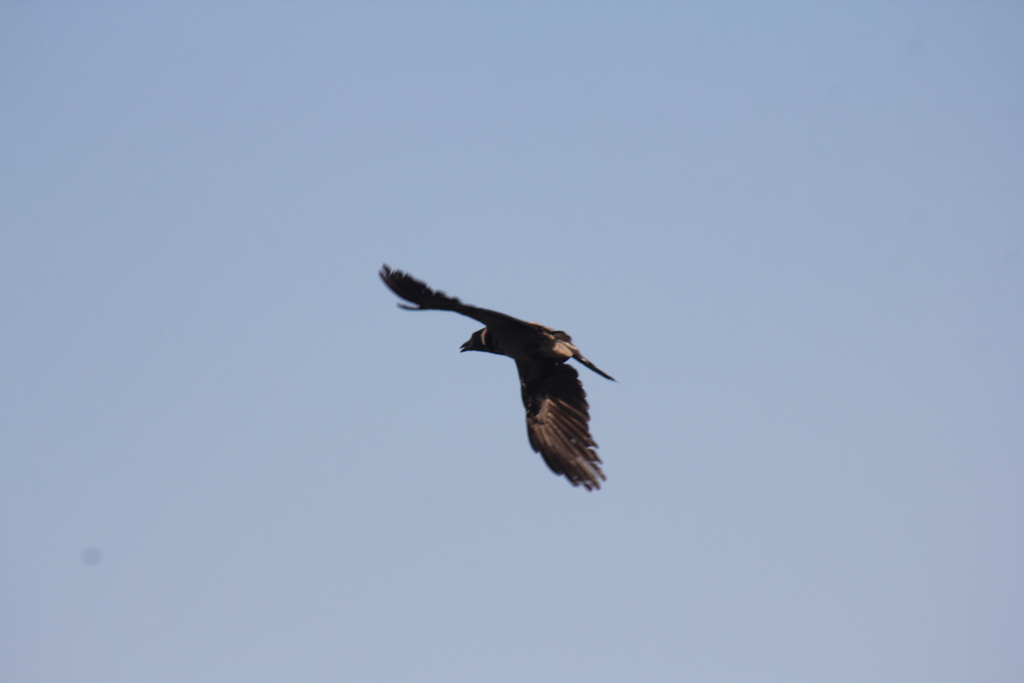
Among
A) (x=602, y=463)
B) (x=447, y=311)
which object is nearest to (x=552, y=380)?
(x=602, y=463)

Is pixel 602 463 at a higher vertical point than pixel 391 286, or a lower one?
lower

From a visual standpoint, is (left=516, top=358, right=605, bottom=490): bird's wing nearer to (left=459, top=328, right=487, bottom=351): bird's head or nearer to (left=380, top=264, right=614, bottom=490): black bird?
(left=380, top=264, right=614, bottom=490): black bird

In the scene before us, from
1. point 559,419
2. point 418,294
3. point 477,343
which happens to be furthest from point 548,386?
point 418,294

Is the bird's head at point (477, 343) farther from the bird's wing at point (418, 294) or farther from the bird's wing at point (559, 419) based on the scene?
the bird's wing at point (418, 294)

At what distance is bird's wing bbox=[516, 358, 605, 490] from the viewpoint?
1142 cm

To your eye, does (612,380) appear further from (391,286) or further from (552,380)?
(391,286)

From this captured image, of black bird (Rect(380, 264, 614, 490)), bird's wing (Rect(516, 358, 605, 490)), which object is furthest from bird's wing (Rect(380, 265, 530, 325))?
bird's wing (Rect(516, 358, 605, 490))

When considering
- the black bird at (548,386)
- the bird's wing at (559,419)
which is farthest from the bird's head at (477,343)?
the bird's wing at (559,419)

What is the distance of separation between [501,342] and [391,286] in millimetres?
2737

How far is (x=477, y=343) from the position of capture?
44.7ft

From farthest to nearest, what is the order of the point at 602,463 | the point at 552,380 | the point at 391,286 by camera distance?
1. the point at 552,380
2. the point at 602,463
3. the point at 391,286

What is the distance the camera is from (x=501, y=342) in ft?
42.6

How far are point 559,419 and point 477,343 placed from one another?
1997mm

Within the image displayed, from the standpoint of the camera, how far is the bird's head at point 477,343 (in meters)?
13.5
